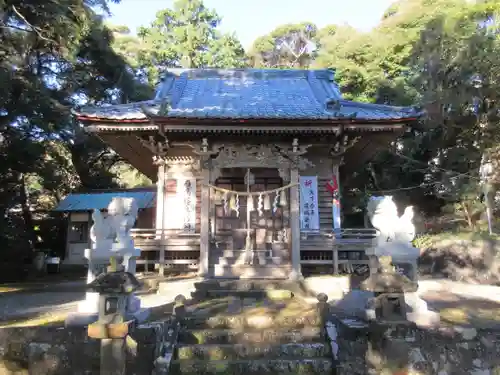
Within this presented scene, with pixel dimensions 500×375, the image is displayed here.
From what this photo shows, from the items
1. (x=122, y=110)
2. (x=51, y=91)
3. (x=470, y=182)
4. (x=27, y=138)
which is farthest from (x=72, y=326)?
(x=51, y=91)

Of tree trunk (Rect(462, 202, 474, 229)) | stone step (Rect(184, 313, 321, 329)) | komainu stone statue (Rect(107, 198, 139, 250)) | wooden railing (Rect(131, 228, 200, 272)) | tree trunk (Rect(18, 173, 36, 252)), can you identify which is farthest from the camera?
tree trunk (Rect(18, 173, 36, 252))

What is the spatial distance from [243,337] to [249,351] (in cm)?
31

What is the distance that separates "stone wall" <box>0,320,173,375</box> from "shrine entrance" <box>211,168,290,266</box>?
5.68 meters

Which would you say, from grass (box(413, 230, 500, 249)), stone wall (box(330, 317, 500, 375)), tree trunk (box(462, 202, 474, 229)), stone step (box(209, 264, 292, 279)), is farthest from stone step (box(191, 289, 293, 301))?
tree trunk (box(462, 202, 474, 229))

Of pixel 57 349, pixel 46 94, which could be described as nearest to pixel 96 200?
pixel 46 94

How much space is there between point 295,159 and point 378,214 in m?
4.20

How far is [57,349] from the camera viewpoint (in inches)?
235

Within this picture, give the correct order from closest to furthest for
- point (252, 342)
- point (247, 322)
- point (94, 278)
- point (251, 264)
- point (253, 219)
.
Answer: point (252, 342) < point (94, 278) < point (247, 322) < point (251, 264) < point (253, 219)

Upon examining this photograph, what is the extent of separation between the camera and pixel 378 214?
6977mm

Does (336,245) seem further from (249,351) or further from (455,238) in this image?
(455,238)

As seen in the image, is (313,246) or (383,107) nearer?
(313,246)

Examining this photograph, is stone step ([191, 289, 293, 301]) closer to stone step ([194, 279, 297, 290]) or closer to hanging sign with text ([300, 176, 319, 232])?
stone step ([194, 279, 297, 290])

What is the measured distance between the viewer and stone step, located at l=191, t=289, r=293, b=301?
8820 millimetres

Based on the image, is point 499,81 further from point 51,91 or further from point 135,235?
point 51,91
